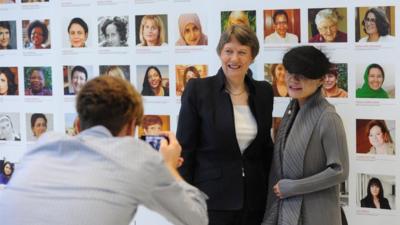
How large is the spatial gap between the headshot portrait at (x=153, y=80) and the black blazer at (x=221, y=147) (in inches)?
19.1

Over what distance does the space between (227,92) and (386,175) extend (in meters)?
0.80

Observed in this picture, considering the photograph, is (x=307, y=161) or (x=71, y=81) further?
(x=71, y=81)

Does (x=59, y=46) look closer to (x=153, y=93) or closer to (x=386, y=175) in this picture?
(x=153, y=93)

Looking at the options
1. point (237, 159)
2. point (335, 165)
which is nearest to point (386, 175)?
point (335, 165)

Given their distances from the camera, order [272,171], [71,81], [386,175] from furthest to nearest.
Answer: [71,81]
[386,175]
[272,171]

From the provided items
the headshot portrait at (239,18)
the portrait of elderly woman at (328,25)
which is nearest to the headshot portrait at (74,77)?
the headshot portrait at (239,18)

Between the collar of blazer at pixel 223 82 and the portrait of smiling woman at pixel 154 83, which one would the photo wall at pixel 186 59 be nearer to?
the portrait of smiling woman at pixel 154 83

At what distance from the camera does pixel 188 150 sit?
229cm

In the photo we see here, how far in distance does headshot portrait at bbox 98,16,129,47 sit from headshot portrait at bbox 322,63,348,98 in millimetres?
1041

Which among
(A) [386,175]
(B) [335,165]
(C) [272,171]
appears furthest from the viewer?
(A) [386,175]

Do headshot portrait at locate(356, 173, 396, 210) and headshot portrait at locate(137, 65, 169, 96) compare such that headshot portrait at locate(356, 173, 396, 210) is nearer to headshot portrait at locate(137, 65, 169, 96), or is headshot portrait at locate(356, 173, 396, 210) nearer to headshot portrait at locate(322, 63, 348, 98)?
headshot portrait at locate(322, 63, 348, 98)

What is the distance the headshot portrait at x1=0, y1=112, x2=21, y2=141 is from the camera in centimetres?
312

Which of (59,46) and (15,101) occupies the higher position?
(59,46)

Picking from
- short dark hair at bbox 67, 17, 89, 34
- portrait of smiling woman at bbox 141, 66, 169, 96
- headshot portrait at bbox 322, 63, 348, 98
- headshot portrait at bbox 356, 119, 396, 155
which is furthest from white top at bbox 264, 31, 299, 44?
short dark hair at bbox 67, 17, 89, 34
